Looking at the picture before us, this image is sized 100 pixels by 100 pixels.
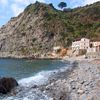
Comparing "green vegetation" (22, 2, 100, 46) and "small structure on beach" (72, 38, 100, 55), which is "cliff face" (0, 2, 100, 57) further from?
"small structure on beach" (72, 38, 100, 55)

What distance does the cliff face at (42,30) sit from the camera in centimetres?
15575

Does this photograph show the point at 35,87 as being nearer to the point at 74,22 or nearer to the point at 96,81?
the point at 96,81

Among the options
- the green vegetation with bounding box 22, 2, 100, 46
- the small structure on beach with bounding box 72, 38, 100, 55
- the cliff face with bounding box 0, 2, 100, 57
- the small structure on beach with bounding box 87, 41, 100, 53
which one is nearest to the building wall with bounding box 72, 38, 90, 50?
the small structure on beach with bounding box 72, 38, 100, 55

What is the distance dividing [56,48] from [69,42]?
8397mm

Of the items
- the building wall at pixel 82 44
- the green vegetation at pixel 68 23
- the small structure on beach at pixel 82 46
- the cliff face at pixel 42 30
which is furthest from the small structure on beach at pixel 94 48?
the cliff face at pixel 42 30

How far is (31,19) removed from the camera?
17750cm

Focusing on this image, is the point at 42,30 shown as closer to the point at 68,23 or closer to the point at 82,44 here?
the point at 68,23

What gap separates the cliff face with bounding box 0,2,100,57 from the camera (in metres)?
156

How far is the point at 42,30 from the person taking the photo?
16288cm

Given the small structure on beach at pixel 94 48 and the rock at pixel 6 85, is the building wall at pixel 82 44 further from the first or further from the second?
the rock at pixel 6 85

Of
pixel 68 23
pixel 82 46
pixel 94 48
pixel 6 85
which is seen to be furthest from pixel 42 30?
pixel 6 85

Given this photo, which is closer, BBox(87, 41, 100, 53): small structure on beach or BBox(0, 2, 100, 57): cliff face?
BBox(87, 41, 100, 53): small structure on beach

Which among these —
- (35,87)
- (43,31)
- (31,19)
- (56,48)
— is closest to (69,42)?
(56,48)

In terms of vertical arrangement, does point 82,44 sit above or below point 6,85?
above
